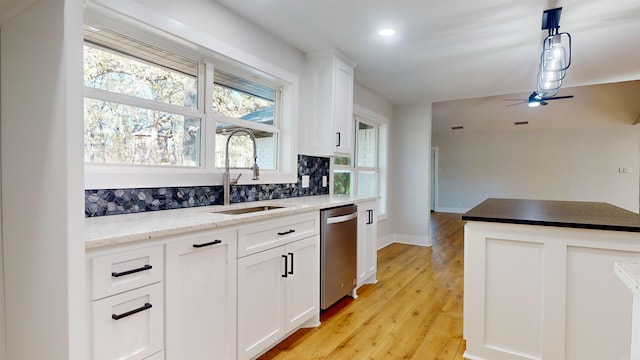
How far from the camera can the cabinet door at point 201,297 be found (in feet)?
4.75

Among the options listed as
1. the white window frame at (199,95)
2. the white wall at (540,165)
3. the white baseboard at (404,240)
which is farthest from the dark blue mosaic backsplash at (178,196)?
the white wall at (540,165)

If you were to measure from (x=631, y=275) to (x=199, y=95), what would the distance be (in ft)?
7.66

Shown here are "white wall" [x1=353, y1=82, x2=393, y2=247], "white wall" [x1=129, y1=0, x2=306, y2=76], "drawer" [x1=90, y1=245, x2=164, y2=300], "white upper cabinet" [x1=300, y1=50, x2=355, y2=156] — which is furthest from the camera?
"white wall" [x1=353, y1=82, x2=393, y2=247]

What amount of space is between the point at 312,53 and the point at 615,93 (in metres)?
6.35

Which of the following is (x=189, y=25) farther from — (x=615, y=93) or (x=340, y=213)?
(x=615, y=93)

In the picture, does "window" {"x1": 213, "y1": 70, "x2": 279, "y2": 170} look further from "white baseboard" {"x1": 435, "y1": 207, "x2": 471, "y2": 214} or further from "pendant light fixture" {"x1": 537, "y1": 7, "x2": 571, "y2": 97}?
"white baseboard" {"x1": 435, "y1": 207, "x2": 471, "y2": 214}

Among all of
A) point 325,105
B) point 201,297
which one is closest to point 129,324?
point 201,297

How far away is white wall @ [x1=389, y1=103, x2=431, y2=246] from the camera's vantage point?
17.4 ft

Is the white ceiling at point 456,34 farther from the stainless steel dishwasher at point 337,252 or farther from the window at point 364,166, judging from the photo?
the stainless steel dishwasher at point 337,252

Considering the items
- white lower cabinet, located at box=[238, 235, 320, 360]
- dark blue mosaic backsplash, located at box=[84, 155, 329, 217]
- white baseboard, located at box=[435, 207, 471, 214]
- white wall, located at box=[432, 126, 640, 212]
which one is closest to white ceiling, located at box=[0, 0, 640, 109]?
dark blue mosaic backsplash, located at box=[84, 155, 329, 217]

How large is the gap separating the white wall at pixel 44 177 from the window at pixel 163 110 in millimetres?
497

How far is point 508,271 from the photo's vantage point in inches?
76.5

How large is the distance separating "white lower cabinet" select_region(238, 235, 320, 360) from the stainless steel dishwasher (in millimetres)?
103

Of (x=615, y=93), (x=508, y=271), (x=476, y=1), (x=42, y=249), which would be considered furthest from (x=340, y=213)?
(x=615, y=93)
